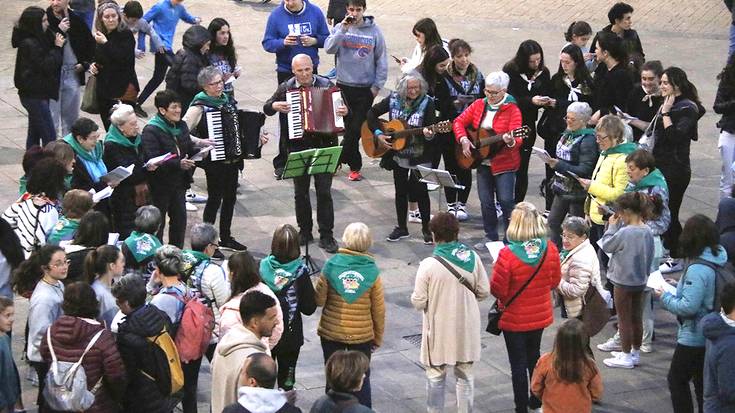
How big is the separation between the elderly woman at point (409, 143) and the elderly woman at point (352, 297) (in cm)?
388

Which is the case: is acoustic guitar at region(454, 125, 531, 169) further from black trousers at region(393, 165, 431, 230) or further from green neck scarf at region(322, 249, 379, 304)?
green neck scarf at region(322, 249, 379, 304)

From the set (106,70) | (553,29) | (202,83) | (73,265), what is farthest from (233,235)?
(553,29)

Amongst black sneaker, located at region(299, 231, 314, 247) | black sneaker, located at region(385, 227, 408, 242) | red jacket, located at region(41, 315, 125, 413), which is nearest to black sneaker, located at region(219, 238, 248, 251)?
black sneaker, located at region(299, 231, 314, 247)

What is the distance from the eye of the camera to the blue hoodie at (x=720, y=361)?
8.43m


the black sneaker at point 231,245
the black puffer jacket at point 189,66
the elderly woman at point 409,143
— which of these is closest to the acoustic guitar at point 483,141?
the elderly woman at point 409,143

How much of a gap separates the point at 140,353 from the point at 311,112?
16.4 ft

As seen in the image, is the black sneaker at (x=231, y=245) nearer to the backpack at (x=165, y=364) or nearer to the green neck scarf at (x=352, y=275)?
the green neck scarf at (x=352, y=275)

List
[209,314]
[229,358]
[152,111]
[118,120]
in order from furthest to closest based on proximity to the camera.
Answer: [152,111] < [118,120] < [209,314] < [229,358]

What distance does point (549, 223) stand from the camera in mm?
12734

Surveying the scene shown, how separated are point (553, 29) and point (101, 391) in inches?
586

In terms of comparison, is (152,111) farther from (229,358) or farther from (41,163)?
(229,358)

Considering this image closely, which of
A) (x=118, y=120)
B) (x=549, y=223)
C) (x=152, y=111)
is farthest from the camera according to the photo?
(x=152, y=111)

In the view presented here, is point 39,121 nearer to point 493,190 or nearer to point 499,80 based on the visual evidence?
point 493,190

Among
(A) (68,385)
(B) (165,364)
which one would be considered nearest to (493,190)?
(B) (165,364)
